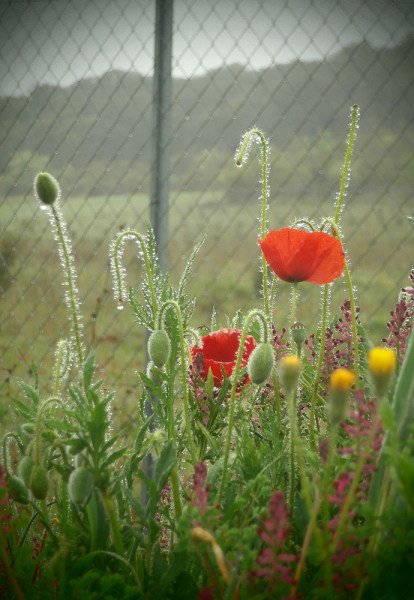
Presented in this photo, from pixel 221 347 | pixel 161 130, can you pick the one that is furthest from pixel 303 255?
pixel 161 130

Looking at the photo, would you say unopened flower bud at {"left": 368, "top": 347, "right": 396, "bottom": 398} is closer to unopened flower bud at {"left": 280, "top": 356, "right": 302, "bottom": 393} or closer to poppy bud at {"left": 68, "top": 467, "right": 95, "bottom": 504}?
unopened flower bud at {"left": 280, "top": 356, "right": 302, "bottom": 393}

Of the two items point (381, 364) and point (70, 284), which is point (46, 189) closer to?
point (70, 284)

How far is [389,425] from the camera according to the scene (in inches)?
7.2

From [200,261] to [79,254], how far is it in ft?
1.71

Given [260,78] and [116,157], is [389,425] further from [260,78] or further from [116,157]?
[116,157]

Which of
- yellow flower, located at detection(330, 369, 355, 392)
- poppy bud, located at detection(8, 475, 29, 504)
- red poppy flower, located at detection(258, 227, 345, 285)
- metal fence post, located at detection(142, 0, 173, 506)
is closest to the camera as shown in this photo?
yellow flower, located at detection(330, 369, 355, 392)

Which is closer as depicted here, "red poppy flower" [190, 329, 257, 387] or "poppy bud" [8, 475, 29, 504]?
"poppy bud" [8, 475, 29, 504]

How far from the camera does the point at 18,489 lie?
0.31 meters

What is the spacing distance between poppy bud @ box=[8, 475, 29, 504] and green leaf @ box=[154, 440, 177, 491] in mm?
79

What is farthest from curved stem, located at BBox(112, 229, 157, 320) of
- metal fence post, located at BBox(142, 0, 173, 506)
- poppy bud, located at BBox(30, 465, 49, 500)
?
metal fence post, located at BBox(142, 0, 173, 506)

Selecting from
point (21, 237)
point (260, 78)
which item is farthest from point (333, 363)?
point (21, 237)

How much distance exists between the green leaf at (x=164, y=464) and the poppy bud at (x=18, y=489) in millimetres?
79

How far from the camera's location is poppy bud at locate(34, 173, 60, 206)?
384 millimetres

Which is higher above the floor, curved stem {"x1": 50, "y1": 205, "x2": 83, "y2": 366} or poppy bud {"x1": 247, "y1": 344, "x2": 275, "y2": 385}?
curved stem {"x1": 50, "y1": 205, "x2": 83, "y2": 366}
